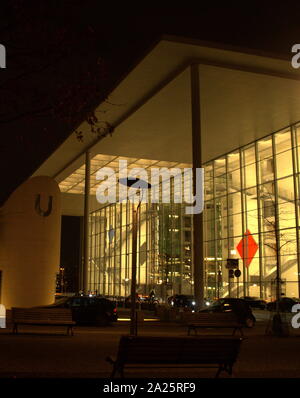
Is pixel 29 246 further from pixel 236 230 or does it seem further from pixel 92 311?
pixel 236 230

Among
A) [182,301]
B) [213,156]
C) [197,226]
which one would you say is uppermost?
[213,156]

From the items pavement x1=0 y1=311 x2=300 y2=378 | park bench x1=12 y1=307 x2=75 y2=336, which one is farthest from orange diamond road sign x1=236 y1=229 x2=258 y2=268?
park bench x1=12 y1=307 x2=75 y2=336

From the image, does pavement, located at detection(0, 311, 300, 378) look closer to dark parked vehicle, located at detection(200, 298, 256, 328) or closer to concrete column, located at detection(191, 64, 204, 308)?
dark parked vehicle, located at detection(200, 298, 256, 328)

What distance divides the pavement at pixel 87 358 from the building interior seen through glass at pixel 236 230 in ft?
32.6

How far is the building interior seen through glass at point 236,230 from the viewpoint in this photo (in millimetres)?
34781

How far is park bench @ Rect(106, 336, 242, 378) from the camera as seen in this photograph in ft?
28.6

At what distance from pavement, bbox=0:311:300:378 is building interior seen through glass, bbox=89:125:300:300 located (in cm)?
994

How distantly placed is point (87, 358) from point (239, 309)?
15583mm

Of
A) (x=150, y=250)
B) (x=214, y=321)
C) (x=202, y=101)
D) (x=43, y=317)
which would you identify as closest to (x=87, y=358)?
(x=43, y=317)

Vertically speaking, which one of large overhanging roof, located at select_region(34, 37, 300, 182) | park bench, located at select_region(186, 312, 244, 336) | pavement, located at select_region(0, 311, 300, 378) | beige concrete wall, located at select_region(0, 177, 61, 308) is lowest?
pavement, located at select_region(0, 311, 300, 378)

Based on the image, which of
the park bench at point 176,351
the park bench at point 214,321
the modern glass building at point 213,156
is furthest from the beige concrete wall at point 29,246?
the park bench at point 176,351

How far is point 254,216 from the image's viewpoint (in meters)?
38.1

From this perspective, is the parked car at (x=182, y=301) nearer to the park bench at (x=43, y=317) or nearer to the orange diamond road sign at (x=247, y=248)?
the orange diamond road sign at (x=247, y=248)
